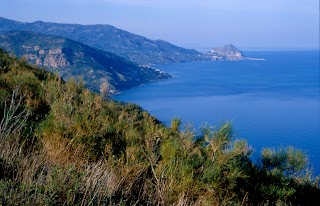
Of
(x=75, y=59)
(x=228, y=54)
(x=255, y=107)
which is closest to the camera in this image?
(x=255, y=107)

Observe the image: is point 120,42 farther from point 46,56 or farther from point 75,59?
point 75,59

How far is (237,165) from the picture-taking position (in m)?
3.62

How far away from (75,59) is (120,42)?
9222cm

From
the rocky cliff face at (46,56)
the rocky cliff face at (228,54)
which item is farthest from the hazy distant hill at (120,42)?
the rocky cliff face at (46,56)

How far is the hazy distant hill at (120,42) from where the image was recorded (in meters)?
155

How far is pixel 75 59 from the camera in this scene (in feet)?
293

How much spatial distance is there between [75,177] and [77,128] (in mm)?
1452

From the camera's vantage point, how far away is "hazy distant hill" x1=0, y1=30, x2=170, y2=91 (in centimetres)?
8144

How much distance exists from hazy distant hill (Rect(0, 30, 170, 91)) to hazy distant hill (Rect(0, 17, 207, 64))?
42.9 meters

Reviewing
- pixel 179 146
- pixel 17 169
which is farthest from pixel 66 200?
pixel 179 146

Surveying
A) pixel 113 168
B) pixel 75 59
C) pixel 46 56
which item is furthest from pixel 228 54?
pixel 113 168

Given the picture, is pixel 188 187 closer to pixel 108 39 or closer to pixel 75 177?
pixel 75 177

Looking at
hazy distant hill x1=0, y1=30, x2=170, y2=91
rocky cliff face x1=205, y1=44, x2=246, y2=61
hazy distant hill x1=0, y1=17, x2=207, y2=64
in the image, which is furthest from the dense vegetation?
rocky cliff face x1=205, y1=44, x2=246, y2=61

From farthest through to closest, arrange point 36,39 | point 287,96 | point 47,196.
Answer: point 36,39 < point 287,96 < point 47,196
